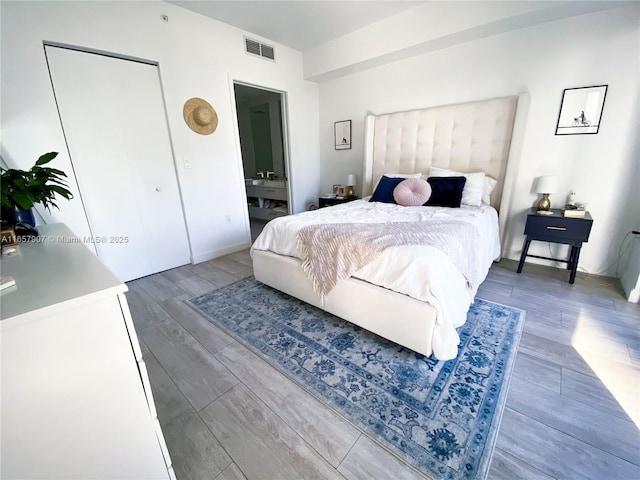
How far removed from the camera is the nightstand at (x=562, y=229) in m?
2.33

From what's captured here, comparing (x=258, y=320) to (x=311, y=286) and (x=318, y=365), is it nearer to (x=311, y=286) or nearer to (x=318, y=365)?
(x=311, y=286)

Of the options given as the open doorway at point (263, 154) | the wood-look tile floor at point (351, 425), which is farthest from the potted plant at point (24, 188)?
the open doorway at point (263, 154)

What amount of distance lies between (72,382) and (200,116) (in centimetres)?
295

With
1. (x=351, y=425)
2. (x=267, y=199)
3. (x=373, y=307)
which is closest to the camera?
(x=351, y=425)

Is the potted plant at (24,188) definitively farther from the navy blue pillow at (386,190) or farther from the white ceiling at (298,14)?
the navy blue pillow at (386,190)

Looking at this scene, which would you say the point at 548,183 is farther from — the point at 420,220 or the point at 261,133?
the point at 261,133

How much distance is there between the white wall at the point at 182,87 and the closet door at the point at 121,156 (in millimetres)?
97

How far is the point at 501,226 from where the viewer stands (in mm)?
2898

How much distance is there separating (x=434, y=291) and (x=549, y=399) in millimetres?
763

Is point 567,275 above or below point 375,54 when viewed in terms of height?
below

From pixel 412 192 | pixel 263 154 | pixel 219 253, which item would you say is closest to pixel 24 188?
pixel 219 253

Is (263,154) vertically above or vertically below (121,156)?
above

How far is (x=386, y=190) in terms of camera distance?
315cm

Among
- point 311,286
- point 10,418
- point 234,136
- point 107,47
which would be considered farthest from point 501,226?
point 107,47
